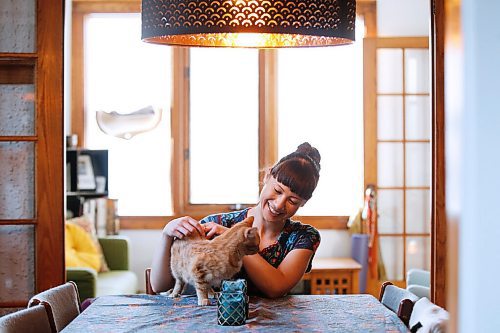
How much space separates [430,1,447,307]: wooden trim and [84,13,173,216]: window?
3667mm

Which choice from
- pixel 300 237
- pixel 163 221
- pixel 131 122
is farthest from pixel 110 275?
pixel 300 237

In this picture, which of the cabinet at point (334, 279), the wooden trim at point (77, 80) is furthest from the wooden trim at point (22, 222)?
the wooden trim at point (77, 80)

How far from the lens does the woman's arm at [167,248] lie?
2.58 m

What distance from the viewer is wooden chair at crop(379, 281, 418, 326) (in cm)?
249

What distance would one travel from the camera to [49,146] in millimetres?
3256

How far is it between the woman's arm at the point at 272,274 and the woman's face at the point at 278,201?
165mm

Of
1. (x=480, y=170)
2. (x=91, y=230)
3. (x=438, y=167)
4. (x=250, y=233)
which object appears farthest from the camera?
(x=91, y=230)

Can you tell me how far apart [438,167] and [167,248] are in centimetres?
132

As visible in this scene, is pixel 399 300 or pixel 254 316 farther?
pixel 399 300

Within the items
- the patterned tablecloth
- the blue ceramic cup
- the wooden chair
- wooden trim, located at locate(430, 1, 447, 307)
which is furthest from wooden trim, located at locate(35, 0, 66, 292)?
wooden trim, located at locate(430, 1, 447, 307)

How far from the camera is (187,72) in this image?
6746mm

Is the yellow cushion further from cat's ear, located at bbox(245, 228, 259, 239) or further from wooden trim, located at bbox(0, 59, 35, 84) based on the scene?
cat's ear, located at bbox(245, 228, 259, 239)

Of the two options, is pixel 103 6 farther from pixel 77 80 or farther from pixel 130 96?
pixel 130 96

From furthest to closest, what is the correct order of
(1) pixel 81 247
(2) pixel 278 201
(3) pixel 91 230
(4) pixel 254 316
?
(3) pixel 91 230, (1) pixel 81 247, (2) pixel 278 201, (4) pixel 254 316
